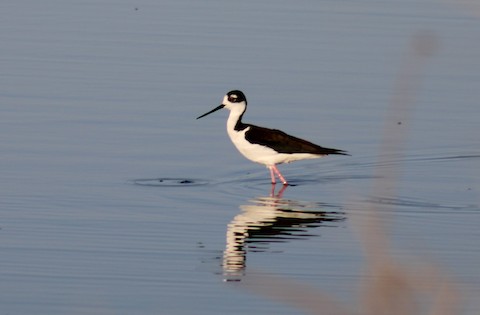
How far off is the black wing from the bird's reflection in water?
0.73m

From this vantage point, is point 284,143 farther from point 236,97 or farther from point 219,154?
point 236,97

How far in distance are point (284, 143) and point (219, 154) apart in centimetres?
86

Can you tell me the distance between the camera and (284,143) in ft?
36.8

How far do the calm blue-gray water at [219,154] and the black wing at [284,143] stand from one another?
0.30 meters

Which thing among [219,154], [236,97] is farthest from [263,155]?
[236,97]

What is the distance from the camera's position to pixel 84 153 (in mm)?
11234

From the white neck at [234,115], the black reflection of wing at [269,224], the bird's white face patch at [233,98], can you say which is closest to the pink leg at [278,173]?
the white neck at [234,115]

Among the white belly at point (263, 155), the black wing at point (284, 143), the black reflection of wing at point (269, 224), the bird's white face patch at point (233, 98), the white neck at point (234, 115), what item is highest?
the bird's white face patch at point (233, 98)

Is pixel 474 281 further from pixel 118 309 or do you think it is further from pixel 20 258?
pixel 20 258

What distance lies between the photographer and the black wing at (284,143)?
1113cm

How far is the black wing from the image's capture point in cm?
1113

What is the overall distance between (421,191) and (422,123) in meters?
2.71

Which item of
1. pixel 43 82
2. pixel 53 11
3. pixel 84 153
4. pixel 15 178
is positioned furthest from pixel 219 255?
pixel 53 11

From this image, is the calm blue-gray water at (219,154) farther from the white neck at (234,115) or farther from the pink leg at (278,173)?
the white neck at (234,115)
